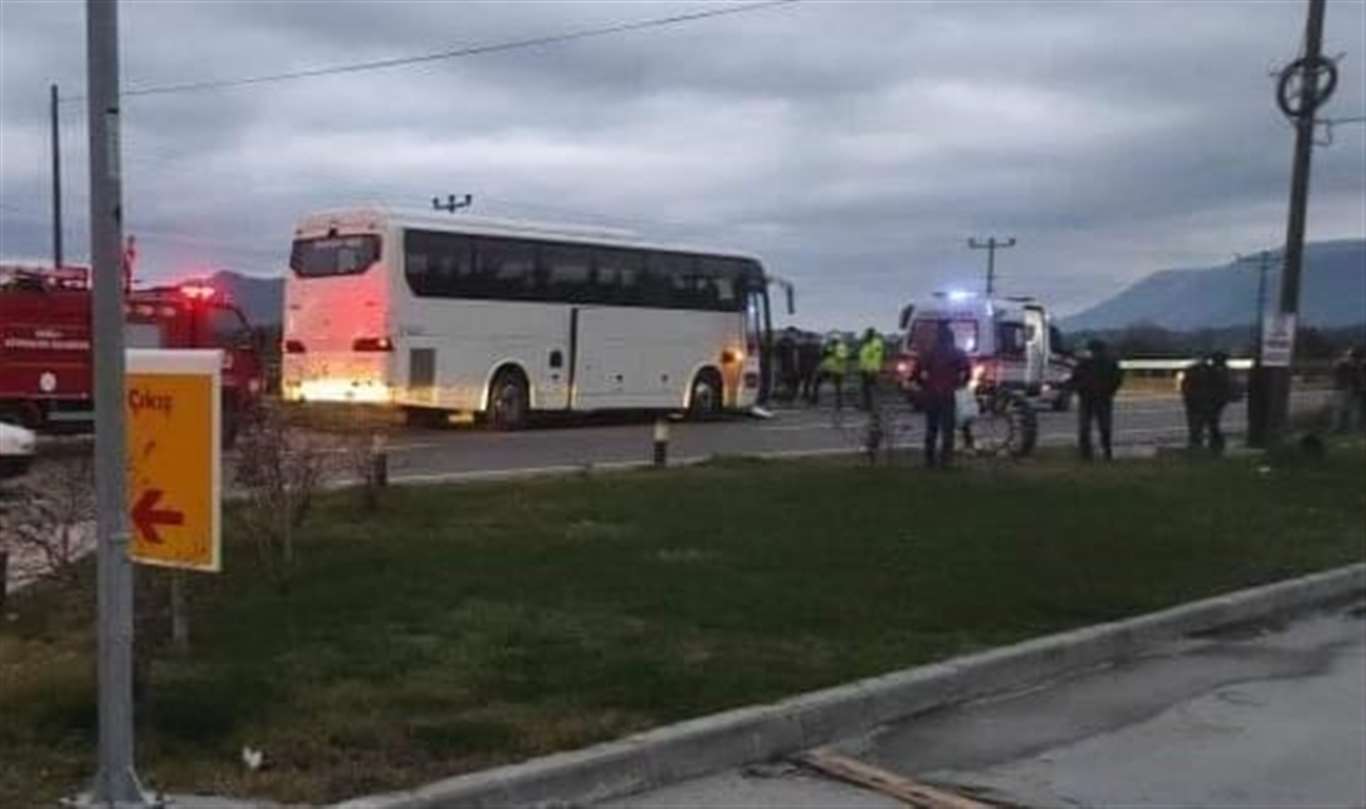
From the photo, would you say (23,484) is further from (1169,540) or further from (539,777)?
(1169,540)

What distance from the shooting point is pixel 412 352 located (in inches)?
1217

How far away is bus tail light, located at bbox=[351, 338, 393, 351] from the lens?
30.4m

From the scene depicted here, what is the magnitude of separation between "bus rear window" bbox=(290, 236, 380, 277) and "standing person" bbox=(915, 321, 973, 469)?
1131 centimetres

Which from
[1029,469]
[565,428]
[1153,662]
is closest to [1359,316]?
[565,428]

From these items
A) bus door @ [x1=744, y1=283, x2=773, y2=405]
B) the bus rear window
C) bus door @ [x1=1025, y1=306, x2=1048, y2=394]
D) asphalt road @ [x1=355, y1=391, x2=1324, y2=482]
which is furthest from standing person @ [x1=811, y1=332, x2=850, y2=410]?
the bus rear window

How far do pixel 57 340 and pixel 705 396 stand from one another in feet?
48.0

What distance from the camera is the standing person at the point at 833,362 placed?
44406 mm

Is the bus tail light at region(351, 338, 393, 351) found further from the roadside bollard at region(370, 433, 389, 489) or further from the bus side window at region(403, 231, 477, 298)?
the roadside bollard at region(370, 433, 389, 489)

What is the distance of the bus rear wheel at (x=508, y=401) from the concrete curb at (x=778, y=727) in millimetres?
21390

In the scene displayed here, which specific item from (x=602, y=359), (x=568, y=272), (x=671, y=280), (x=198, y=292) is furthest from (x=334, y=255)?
(x=671, y=280)

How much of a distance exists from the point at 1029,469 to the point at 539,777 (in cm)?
1532

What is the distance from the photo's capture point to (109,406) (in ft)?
19.9

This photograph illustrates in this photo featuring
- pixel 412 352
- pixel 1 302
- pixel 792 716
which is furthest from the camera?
pixel 412 352

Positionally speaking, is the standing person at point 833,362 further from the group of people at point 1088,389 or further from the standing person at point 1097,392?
the standing person at point 1097,392
